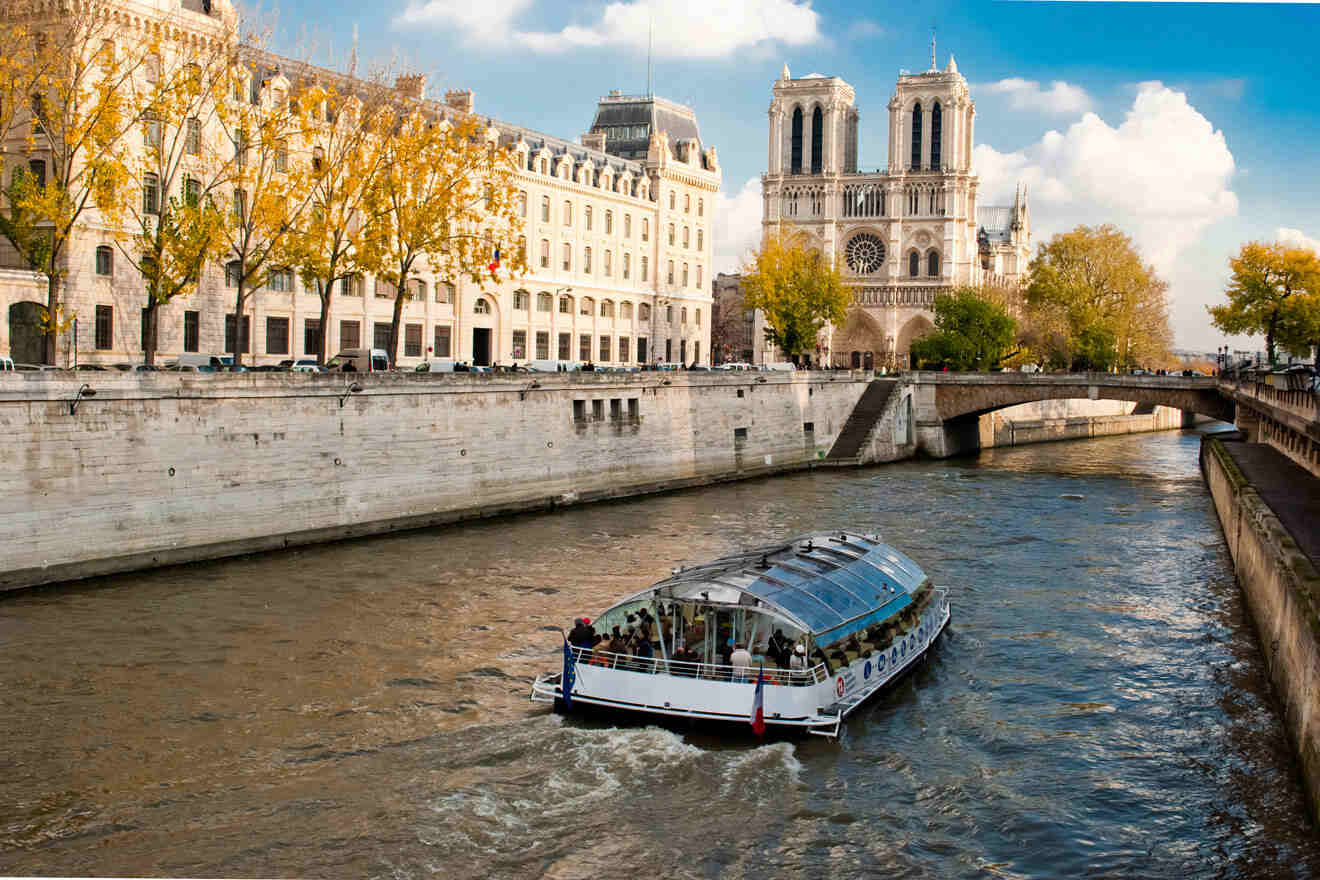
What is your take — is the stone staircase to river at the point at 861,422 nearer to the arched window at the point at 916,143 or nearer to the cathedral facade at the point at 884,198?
the cathedral facade at the point at 884,198

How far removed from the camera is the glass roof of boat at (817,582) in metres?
23.7

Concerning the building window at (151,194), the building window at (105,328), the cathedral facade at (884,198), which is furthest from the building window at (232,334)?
the cathedral facade at (884,198)

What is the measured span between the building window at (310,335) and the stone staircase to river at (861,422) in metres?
27.0

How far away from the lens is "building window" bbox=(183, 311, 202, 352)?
2058 inches

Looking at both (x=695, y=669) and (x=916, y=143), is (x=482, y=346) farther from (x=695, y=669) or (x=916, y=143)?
(x=916, y=143)

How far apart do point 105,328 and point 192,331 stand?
13.8 feet

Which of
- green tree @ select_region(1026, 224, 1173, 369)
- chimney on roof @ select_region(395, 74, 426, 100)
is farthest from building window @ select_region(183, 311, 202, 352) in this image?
green tree @ select_region(1026, 224, 1173, 369)

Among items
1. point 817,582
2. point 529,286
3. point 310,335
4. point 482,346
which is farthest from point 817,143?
point 817,582

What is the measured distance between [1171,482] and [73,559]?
161ft

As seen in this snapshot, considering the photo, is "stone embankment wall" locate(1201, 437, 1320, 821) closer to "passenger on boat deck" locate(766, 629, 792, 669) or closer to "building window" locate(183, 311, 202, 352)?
"passenger on boat deck" locate(766, 629, 792, 669)

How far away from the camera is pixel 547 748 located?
21281 millimetres

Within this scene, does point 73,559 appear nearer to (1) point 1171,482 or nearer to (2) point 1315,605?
(2) point 1315,605

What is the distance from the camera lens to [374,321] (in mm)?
63969

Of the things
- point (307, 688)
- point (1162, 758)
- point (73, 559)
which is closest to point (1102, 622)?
point (1162, 758)
